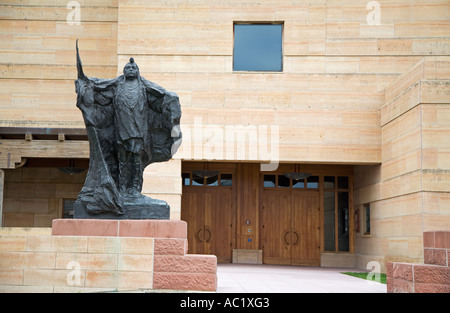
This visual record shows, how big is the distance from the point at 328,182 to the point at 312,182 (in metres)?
0.50

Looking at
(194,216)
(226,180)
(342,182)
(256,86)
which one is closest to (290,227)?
(342,182)

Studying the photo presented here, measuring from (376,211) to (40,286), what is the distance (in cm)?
1007

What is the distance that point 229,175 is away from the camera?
17.8 m

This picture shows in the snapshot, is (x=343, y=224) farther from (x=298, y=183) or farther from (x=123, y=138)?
(x=123, y=138)

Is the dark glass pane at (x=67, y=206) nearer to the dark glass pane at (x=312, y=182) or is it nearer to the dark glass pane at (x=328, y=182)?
the dark glass pane at (x=312, y=182)

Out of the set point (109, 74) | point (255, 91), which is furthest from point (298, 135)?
point (109, 74)

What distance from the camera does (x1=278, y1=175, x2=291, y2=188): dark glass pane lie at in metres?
17.8

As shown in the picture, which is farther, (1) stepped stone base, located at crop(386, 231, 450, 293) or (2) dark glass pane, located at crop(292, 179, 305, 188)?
(2) dark glass pane, located at crop(292, 179, 305, 188)

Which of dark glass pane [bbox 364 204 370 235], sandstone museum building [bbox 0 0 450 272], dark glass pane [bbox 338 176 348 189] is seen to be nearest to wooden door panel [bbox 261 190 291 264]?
sandstone museum building [bbox 0 0 450 272]

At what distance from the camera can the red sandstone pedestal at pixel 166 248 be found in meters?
7.39

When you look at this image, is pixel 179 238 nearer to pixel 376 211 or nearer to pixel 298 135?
pixel 298 135

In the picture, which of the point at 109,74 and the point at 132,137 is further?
the point at 109,74

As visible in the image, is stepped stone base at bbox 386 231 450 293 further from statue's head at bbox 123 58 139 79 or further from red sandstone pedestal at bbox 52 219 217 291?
statue's head at bbox 123 58 139 79

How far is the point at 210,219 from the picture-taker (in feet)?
57.6
